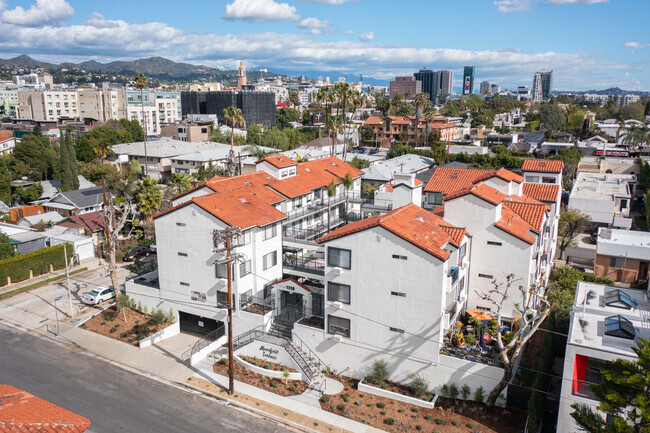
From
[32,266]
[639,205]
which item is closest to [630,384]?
[32,266]

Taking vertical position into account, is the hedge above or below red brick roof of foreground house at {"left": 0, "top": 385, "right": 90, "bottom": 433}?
below

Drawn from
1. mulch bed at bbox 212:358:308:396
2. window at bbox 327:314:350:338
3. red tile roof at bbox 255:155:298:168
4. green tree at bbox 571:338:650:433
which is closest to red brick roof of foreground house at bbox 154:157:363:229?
red tile roof at bbox 255:155:298:168

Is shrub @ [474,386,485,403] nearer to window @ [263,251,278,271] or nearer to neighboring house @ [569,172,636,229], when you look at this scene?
window @ [263,251,278,271]

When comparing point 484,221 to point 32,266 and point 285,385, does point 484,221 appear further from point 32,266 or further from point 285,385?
point 32,266

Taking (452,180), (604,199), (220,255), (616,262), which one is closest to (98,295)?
(220,255)

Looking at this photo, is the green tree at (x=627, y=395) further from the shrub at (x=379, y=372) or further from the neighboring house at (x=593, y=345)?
the shrub at (x=379, y=372)

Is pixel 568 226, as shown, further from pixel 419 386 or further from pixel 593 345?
pixel 419 386

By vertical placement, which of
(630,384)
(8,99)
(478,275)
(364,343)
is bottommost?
(364,343)
